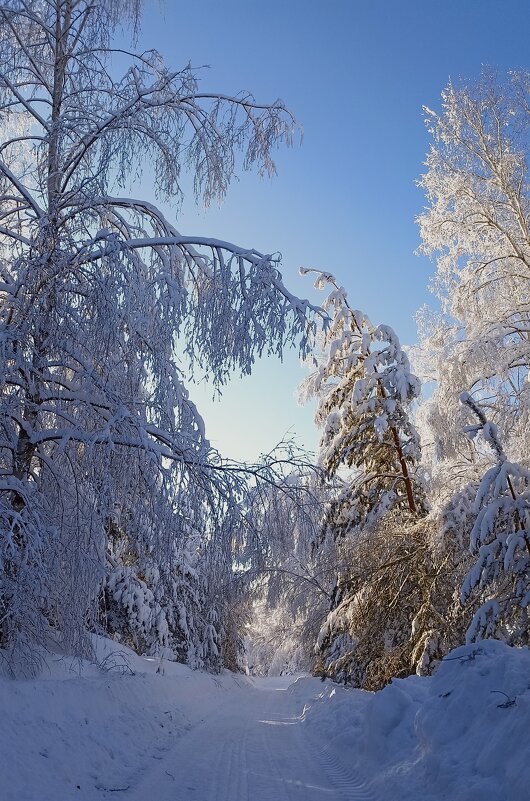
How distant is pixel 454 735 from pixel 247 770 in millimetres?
2833

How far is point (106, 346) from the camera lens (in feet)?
18.6

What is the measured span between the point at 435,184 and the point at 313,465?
8.97 meters

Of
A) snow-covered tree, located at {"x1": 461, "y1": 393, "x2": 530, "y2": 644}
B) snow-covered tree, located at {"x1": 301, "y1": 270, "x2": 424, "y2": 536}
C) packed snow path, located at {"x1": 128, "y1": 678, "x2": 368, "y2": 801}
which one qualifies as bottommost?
packed snow path, located at {"x1": 128, "y1": 678, "x2": 368, "y2": 801}

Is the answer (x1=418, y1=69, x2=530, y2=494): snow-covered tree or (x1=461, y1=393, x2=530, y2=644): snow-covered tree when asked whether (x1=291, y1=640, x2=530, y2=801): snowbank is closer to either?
(x1=461, y1=393, x2=530, y2=644): snow-covered tree

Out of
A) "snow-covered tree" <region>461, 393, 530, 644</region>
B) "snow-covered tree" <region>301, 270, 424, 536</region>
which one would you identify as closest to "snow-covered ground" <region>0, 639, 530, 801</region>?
"snow-covered tree" <region>461, 393, 530, 644</region>

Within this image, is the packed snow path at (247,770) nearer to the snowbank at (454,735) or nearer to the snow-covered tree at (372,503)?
the snowbank at (454,735)

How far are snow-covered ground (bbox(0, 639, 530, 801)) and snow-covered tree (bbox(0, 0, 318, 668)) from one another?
0.99 metres

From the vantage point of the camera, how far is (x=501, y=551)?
699 centimetres

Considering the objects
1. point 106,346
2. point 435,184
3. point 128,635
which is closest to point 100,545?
point 106,346

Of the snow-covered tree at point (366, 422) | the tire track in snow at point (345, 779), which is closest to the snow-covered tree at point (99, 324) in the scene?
the tire track in snow at point (345, 779)

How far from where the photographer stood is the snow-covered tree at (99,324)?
5527 mm

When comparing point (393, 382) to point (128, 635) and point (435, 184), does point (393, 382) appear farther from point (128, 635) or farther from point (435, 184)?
point (128, 635)

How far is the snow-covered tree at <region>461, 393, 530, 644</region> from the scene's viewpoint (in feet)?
22.2

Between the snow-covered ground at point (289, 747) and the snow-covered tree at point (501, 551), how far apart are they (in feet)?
2.60
